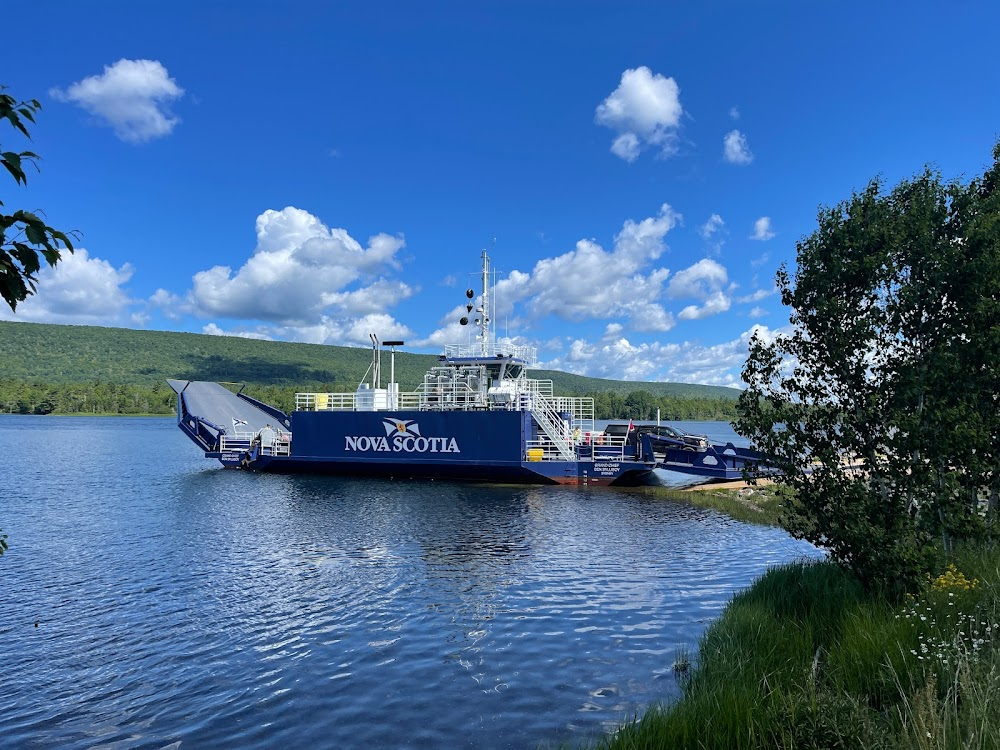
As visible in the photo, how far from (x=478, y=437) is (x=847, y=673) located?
2383 centimetres

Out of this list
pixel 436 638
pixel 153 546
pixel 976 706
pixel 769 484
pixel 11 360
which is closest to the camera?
pixel 976 706

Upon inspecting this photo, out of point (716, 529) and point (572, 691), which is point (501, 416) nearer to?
point (716, 529)

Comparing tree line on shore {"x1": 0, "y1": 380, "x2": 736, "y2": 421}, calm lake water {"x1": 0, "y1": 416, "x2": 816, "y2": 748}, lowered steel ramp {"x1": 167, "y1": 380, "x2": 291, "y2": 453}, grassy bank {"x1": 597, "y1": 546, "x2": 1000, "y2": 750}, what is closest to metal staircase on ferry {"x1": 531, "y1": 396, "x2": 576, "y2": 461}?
calm lake water {"x1": 0, "y1": 416, "x2": 816, "y2": 748}

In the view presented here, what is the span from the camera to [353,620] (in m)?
11.3

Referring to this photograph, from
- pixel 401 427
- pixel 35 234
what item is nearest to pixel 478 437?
pixel 401 427

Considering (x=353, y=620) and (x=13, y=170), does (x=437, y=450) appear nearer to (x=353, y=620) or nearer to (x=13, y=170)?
(x=353, y=620)

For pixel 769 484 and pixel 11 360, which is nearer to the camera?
pixel 769 484

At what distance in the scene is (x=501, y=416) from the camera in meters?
29.8

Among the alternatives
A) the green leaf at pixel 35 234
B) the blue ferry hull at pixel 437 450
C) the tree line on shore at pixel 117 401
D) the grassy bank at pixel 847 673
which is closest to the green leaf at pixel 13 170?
the green leaf at pixel 35 234

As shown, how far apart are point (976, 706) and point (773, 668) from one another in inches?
117

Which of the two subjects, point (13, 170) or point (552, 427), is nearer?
point (13, 170)

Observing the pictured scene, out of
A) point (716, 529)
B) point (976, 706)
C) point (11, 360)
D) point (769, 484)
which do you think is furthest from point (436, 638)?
point (11, 360)

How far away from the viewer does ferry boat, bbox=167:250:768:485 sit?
29609 millimetres

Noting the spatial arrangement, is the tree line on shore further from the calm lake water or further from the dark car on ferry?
the calm lake water
